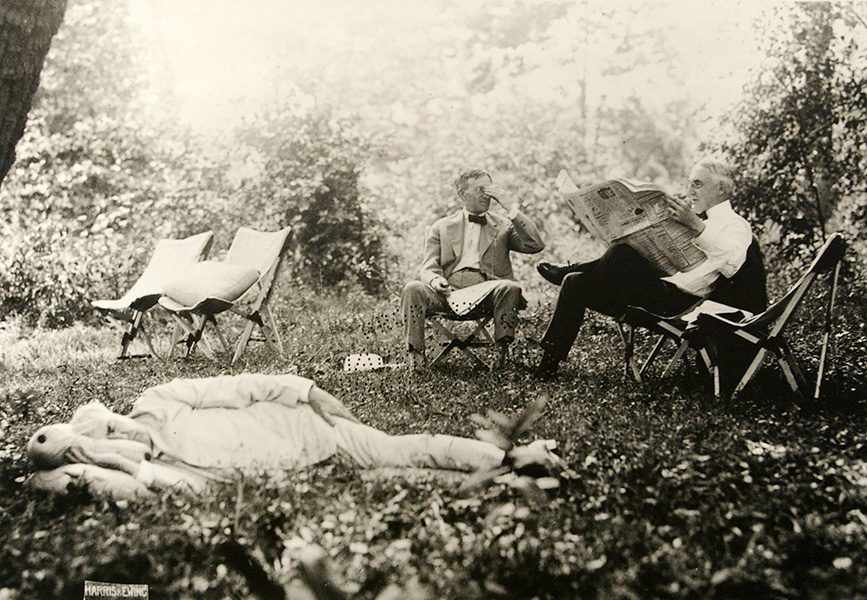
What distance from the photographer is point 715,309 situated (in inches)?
96.6

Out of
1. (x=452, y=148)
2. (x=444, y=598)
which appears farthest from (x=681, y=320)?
(x=444, y=598)

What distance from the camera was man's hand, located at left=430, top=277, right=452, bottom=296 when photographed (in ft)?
9.71

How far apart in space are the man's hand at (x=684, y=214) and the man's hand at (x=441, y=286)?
1034 mm

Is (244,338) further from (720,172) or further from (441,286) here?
(720,172)

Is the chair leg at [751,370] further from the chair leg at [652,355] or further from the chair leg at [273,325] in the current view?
the chair leg at [273,325]

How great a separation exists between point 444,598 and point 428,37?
7.17ft

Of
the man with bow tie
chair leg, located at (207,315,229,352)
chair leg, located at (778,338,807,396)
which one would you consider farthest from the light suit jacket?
chair leg, located at (778,338,807,396)

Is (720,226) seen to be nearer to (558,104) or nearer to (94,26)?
(558,104)

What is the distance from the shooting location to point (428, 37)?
2.69 meters

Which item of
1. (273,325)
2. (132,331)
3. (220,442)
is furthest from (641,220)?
(132,331)

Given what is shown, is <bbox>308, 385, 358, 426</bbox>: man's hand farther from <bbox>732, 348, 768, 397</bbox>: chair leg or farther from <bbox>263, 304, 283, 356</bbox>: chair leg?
<bbox>732, 348, 768, 397</bbox>: chair leg

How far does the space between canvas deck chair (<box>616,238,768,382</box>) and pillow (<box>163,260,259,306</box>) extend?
1.78 meters

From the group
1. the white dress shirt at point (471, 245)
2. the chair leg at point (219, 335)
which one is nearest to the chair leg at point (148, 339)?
the chair leg at point (219, 335)

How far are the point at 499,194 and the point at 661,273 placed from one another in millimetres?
833
